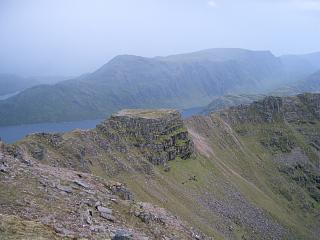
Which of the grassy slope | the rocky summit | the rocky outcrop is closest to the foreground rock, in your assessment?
the rocky summit

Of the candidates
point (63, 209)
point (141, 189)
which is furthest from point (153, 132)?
point (63, 209)

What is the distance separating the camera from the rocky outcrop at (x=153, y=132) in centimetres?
15488

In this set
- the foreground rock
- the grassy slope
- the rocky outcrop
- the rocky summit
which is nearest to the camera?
the foreground rock

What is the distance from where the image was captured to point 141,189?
425 feet

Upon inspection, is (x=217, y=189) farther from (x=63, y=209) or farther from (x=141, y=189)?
(x=63, y=209)

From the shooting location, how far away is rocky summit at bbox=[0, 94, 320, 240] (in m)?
51.8

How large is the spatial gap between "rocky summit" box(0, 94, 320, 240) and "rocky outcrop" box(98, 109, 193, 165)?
41 centimetres

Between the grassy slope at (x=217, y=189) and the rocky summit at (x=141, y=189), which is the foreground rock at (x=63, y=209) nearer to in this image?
the rocky summit at (x=141, y=189)

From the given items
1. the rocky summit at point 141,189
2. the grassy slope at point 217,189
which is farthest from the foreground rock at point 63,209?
the grassy slope at point 217,189

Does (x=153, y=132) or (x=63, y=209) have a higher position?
(x=63, y=209)

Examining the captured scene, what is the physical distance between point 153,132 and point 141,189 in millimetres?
38424

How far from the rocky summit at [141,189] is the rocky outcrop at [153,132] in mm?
413

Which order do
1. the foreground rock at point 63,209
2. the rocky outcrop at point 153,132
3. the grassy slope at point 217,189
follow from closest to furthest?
the foreground rock at point 63,209
the grassy slope at point 217,189
the rocky outcrop at point 153,132

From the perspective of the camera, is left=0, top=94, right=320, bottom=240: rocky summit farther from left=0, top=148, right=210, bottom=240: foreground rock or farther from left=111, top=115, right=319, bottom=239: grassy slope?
left=111, top=115, right=319, bottom=239: grassy slope
